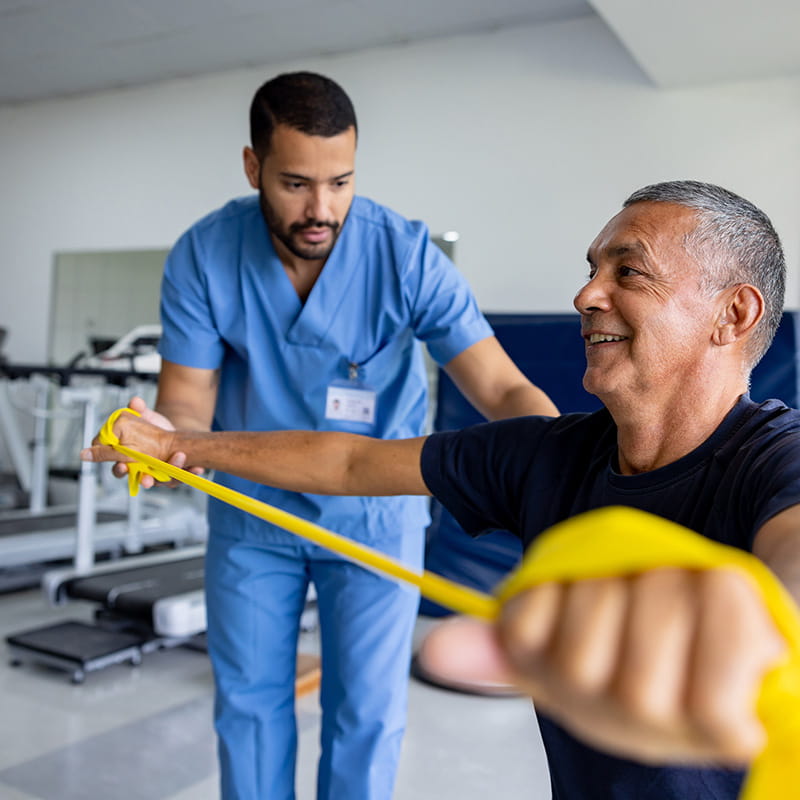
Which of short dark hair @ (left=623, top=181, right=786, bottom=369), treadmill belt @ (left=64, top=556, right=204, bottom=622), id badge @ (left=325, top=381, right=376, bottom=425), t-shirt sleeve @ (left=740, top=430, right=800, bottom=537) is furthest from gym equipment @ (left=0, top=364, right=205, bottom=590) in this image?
t-shirt sleeve @ (left=740, top=430, right=800, bottom=537)

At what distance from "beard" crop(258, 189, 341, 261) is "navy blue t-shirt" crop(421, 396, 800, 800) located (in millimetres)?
624

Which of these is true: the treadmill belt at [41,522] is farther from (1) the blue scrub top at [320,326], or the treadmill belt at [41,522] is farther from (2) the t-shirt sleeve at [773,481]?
(2) the t-shirt sleeve at [773,481]

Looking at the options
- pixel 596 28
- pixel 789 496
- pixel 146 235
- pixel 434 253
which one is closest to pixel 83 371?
pixel 146 235

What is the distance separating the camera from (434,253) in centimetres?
184

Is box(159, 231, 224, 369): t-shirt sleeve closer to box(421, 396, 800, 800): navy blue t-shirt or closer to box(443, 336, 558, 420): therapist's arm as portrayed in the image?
box(443, 336, 558, 420): therapist's arm

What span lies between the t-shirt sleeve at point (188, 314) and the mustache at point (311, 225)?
0.24 m

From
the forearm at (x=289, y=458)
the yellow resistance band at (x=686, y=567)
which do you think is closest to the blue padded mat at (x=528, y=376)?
the forearm at (x=289, y=458)

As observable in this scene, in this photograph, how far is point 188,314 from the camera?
1.84 meters

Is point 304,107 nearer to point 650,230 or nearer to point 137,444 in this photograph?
point 137,444

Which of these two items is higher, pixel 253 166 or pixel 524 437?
pixel 253 166

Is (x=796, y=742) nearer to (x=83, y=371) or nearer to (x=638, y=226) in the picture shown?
(x=638, y=226)

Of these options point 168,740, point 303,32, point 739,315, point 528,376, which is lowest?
point 168,740

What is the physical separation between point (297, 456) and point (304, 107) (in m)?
0.73

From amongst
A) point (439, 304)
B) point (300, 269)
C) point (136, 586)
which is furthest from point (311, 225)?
point (136, 586)
